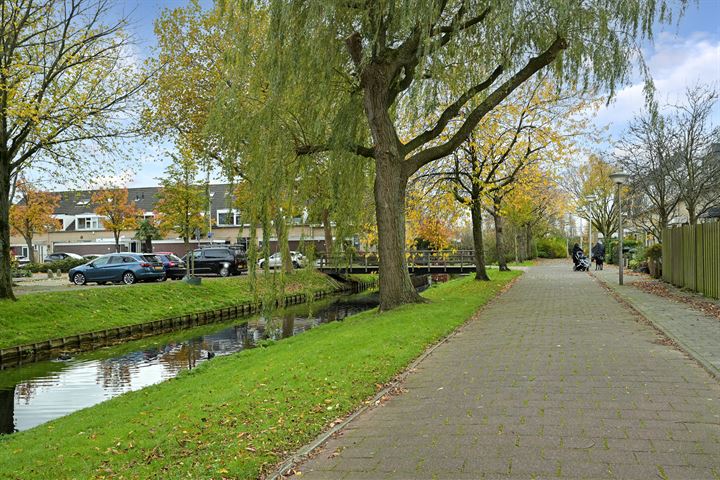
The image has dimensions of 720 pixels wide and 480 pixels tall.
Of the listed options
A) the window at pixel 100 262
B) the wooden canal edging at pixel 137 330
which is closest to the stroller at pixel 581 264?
the wooden canal edging at pixel 137 330

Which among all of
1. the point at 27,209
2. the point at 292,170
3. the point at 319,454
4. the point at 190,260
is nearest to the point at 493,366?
the point at 319,454

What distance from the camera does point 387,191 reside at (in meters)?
15.0

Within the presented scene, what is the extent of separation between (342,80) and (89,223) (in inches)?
2350

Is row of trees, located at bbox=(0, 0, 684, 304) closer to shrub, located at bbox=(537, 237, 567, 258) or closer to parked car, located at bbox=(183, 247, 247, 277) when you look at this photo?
parked car, located at bbox=(183, 247, 247, 277)

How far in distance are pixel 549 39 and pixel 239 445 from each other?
12184mm

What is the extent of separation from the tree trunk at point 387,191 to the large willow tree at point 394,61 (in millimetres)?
26

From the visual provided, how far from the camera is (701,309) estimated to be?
13.8 metres

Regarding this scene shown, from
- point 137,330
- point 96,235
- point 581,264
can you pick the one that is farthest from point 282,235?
point 96,235

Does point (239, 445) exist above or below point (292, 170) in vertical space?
below

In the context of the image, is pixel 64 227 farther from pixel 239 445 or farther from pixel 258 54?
pixel 239 445

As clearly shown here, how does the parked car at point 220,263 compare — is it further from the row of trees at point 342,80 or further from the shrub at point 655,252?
the shrub at point 655,252

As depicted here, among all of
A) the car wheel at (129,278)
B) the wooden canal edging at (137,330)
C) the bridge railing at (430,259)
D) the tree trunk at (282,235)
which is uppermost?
the tree trunk at (282,235)

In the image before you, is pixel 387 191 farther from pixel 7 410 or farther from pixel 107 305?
pixel 107 305

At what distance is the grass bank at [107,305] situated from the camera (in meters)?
16.0
